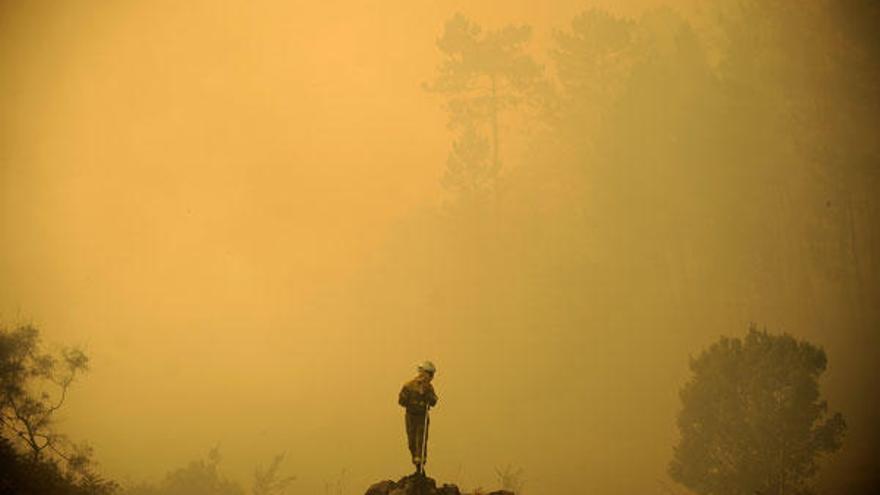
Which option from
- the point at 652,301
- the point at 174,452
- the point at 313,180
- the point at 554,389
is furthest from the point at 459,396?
the point at 313,180

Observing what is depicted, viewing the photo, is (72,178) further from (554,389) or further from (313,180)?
(554,389)

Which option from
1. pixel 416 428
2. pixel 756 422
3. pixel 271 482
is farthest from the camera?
pixel 271 482

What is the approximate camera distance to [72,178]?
131m

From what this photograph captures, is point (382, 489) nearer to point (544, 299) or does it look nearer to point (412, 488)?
point (412, 488)

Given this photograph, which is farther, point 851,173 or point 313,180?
point 313,180

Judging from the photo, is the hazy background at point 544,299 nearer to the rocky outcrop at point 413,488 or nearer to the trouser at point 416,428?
the rocky outcrop at point 413,488

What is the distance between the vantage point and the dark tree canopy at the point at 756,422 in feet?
91.8

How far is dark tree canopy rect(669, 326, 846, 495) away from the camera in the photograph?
1101 inches

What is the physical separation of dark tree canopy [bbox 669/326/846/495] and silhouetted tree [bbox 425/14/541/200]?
1342 inches

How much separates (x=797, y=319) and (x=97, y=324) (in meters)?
92.8

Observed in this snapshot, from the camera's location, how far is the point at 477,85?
6338 centimetres

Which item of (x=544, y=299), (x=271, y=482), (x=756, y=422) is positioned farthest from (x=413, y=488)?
(x=544, y=299)

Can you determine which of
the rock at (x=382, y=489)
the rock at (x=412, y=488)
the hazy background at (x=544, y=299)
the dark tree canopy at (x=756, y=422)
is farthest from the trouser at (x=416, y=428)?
the hazy background at (x=544, y=299)

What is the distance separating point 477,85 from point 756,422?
46.8 metres
